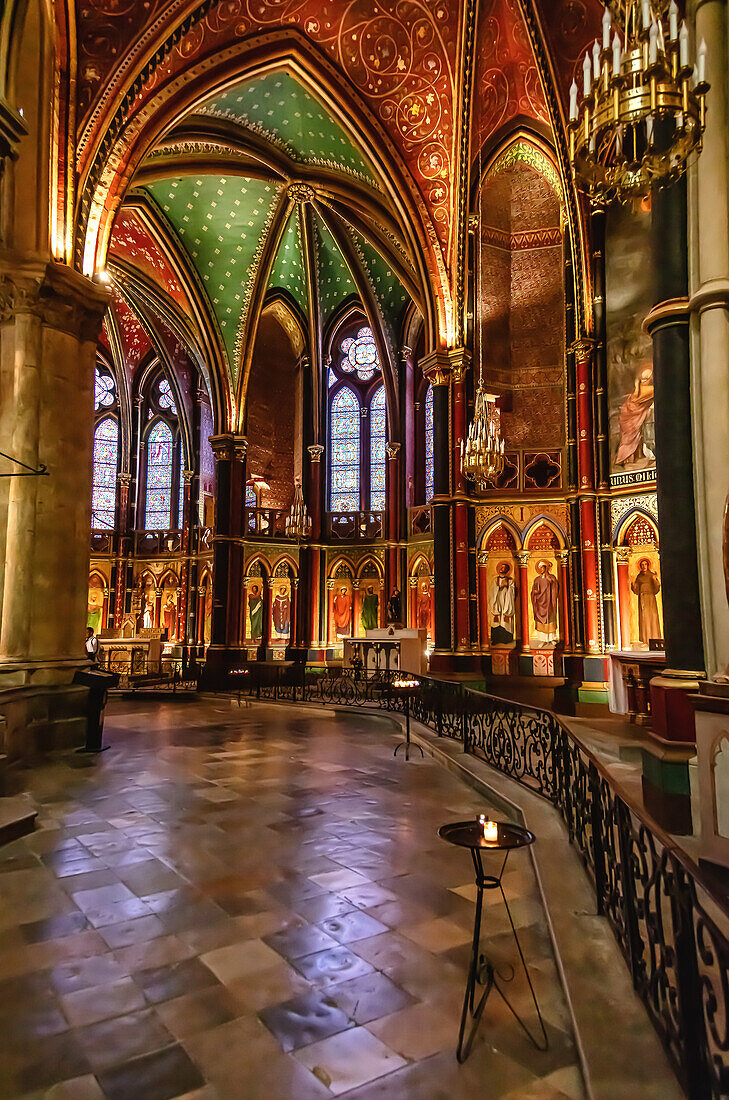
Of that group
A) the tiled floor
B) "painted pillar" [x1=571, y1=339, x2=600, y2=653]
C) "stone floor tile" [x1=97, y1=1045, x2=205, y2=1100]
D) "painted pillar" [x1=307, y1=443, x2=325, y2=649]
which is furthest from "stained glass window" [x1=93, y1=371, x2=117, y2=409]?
"stone floor tile" [x1=97, y1=1045, x2=205, y2=1100]

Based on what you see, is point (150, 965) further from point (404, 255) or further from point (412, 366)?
point (412, 366)

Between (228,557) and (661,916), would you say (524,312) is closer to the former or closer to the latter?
(228,557)

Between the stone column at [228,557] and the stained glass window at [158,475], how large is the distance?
6.20 meters

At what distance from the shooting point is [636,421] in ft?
46.3

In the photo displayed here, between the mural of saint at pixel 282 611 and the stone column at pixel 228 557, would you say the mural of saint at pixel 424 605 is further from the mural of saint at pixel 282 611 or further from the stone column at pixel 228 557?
the stone column at pixel 228 557

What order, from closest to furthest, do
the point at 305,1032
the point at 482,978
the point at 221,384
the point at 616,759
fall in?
1. the point at 305,1032
2. the point at 482,978
3. the point at 616,759
4. the point at 221,384

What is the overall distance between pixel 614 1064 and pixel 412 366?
856 inches

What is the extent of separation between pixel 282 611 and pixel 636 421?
43.5ft

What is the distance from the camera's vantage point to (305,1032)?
2.87 metres

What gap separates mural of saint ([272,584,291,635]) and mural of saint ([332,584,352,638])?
5.12 feet

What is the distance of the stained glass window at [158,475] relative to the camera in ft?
89.1

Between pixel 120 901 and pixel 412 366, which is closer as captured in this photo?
pixel 120 901

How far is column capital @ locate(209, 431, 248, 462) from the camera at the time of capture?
21734mm

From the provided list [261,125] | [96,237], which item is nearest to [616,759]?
[96,237]
